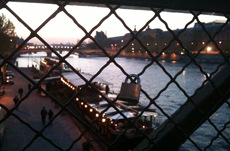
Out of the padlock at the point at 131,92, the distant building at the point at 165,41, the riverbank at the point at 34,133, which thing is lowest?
the riverbank at the point at 34,133

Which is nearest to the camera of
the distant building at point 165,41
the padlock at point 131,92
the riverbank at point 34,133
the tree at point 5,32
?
the padlock at point 131,92

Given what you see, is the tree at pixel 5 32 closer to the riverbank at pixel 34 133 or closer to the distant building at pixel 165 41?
the riverbank at pixel 34 133

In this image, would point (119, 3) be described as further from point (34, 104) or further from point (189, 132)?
point (34, 104)

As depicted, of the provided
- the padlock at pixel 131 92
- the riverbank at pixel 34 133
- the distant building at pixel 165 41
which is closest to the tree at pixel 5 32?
the riverbank at pixel 34 133

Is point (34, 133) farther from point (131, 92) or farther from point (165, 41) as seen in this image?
point (165, 41)

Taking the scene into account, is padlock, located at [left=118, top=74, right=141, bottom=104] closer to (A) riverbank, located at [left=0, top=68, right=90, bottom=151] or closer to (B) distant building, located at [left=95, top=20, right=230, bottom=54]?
(B) distant building, located at [left=95, top=20, right=230, bottom=54]

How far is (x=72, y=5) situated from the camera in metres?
0.71

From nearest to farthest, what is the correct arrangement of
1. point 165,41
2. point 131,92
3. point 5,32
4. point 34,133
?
1. point 131,92
2. point 34,133
3. point 165,41
4. point 5,32

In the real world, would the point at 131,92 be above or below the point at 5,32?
below

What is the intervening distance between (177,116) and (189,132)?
77 millimetres

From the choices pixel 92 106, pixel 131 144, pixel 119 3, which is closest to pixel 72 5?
pixel 119 3

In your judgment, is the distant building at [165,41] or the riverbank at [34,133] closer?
the distant building at [165,41]

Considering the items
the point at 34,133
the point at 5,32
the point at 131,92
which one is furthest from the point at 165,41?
the point at 5,32

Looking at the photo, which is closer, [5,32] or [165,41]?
[165,41]
